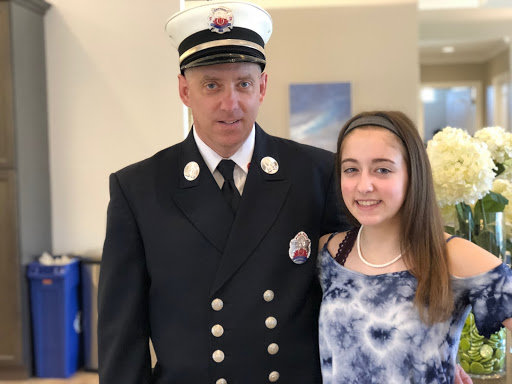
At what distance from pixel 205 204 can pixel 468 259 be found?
611 mm

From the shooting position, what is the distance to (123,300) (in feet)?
5.05

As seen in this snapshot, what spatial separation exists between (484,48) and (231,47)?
1093cm

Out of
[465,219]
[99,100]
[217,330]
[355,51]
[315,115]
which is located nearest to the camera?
[217,330]

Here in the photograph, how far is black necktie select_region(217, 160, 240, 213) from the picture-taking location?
1567 mm

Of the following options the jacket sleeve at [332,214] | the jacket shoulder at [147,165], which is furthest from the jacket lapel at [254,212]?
the jacket shoulder at [147,165]

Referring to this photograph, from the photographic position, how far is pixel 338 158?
1.51 m

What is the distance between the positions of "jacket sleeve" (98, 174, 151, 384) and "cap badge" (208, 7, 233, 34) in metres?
0.46

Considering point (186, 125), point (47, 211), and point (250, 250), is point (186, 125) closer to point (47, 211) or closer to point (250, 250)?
point (47, 211)

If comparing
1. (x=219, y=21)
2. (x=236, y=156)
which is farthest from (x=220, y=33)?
(x=236, y=156)

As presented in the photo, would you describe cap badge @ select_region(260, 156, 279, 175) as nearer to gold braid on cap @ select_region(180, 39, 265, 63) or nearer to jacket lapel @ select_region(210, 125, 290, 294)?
jacket lapel @ select_region(210, 125, 290, 294)

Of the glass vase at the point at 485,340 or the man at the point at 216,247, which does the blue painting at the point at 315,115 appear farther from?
the man at the point at 216,247

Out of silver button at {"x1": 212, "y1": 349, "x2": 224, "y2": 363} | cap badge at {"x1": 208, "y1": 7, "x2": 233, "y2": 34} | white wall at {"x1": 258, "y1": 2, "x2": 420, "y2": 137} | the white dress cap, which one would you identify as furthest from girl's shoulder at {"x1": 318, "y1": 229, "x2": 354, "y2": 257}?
white wall at {"x1": 258, "y1": 2, "x2": 420, "y2": 137}

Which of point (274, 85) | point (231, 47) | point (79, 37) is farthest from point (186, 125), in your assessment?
point (231, 47)

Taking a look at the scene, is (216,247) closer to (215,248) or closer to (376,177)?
(215,248)
